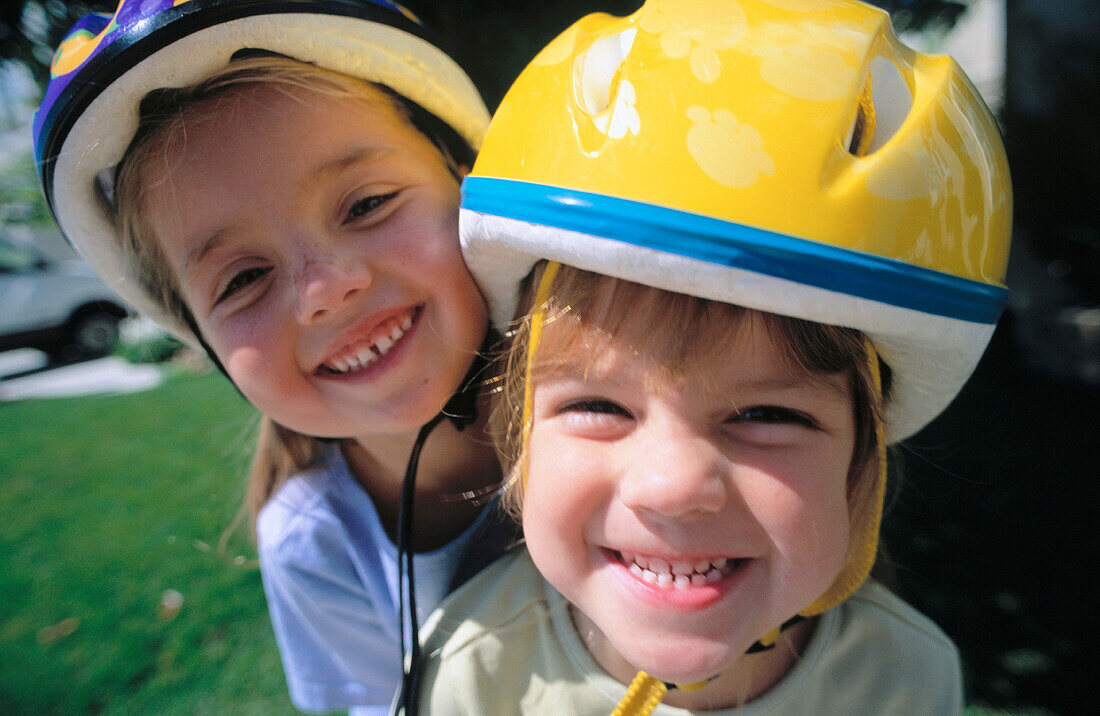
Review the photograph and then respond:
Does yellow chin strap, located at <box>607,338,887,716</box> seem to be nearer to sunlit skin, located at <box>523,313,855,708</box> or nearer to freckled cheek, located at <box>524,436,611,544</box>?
sunlit skin, located at <box>523,313,855,708</box>

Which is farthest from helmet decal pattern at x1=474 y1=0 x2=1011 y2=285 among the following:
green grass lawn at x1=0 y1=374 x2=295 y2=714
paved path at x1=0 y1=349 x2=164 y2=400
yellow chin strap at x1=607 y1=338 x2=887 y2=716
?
paved path at x1=0 y1=349 x2=164 y2=400

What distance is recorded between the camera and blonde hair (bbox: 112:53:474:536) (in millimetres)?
1420

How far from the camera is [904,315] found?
3.33ft

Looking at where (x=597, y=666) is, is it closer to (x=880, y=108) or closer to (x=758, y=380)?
(x=758, y=380)

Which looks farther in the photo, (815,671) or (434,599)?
(434,599)

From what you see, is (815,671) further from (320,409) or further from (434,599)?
(320,409)

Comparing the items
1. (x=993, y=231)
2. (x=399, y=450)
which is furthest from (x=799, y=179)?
(x=399, y=450)

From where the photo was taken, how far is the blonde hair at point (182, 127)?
1420 mm

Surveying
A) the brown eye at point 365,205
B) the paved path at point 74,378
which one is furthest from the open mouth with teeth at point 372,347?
the paved path at point 74,378

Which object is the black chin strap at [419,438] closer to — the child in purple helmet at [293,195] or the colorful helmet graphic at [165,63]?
the child in purple helmet at [293,195]

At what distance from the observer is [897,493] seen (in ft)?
6.15

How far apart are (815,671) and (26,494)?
575 cm

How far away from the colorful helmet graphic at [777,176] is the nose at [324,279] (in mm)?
324

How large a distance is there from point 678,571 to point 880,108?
0.83 m
